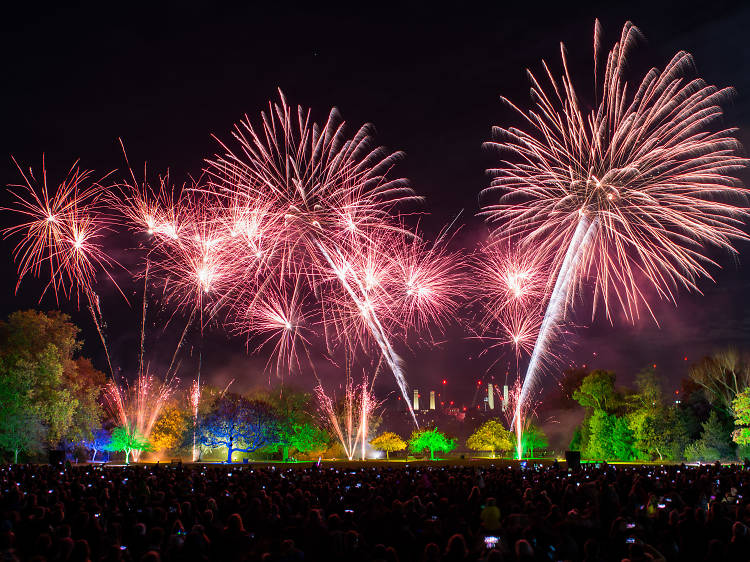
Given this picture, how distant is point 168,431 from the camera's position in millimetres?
76062

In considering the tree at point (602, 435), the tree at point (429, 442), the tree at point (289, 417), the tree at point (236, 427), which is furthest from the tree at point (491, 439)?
the tree at point (236, 427)

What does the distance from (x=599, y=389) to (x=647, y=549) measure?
70.3 m

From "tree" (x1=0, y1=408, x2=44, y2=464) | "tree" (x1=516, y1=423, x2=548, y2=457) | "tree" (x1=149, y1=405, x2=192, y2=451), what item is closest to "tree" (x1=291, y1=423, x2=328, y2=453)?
"tree" (x1=149, y1=405, x2=192, y2=451)

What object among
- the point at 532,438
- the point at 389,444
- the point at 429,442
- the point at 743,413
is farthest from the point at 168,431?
the point at 743,413

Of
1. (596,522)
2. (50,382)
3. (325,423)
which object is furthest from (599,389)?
(596,522)

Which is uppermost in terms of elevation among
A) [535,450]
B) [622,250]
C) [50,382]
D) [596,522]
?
Answer: [622,250]

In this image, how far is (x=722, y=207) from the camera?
27.4 meters

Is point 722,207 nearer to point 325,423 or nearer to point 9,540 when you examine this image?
point 9,540

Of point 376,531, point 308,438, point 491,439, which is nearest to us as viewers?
point 376,531

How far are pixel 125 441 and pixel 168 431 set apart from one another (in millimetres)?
5667

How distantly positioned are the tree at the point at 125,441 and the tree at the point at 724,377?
60028mm

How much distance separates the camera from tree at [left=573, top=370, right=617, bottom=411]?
2926 inches

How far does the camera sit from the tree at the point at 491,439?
3071 inches

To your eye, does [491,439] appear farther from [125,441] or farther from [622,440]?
[125,441]
